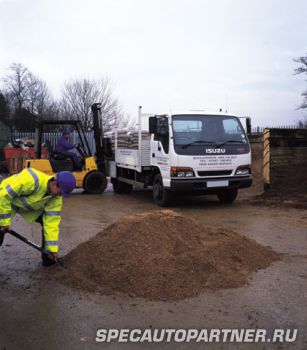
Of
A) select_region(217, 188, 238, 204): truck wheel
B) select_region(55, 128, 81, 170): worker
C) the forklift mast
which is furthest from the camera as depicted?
the forklift mast

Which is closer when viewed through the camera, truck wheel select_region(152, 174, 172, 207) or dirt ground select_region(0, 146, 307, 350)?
dirt ground select_region(0, 146, 307, 350)

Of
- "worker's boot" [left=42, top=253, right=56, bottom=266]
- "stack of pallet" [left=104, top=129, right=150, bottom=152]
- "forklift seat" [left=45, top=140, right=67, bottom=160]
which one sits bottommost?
"worker's boot" [left=42, top=253, right=56, bottom=266]

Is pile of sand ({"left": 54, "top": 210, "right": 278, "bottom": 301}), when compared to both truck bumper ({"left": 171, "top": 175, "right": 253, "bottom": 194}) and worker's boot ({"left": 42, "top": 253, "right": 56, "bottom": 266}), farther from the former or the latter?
truck bumper ({"left": 171, "top": 175, "right": 253, "bottom": 194})

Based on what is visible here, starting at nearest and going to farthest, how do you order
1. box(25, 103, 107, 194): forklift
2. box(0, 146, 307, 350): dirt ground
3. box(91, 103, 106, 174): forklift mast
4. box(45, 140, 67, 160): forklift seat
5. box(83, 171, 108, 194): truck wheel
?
box(0, 146, 307, 350): dirt ground
box(25, 103, 107, 194): forklift
box(45, 140, 67, 160): forklift seat
box(83, 171, 108, 194): truck wheel
box(91, 103, 106, 174): forklift mast

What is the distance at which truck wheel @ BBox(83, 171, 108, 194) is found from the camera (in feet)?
48.6

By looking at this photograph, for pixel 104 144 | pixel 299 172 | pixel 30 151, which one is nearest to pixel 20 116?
pixel 30 151

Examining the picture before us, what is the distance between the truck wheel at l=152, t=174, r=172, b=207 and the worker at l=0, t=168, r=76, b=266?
5711 millimetres

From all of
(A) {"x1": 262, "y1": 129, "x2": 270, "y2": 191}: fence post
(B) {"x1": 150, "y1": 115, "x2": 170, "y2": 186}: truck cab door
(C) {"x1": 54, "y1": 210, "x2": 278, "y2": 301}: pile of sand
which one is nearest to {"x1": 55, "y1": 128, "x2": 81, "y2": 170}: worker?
(B) {"x1": 150, "y1": 115, "x2": 170, "y2": 186}: truck cab door

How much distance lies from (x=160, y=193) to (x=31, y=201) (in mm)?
6519

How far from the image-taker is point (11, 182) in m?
5.28

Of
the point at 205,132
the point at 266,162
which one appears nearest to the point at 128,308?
the point at 205,132

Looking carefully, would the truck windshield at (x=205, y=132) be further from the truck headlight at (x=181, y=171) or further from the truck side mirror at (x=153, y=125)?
the truck side mirror at (x=153, y=125)

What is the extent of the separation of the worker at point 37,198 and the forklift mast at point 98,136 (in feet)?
31.4

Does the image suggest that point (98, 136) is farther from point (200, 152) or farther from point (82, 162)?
point (200, 152)
